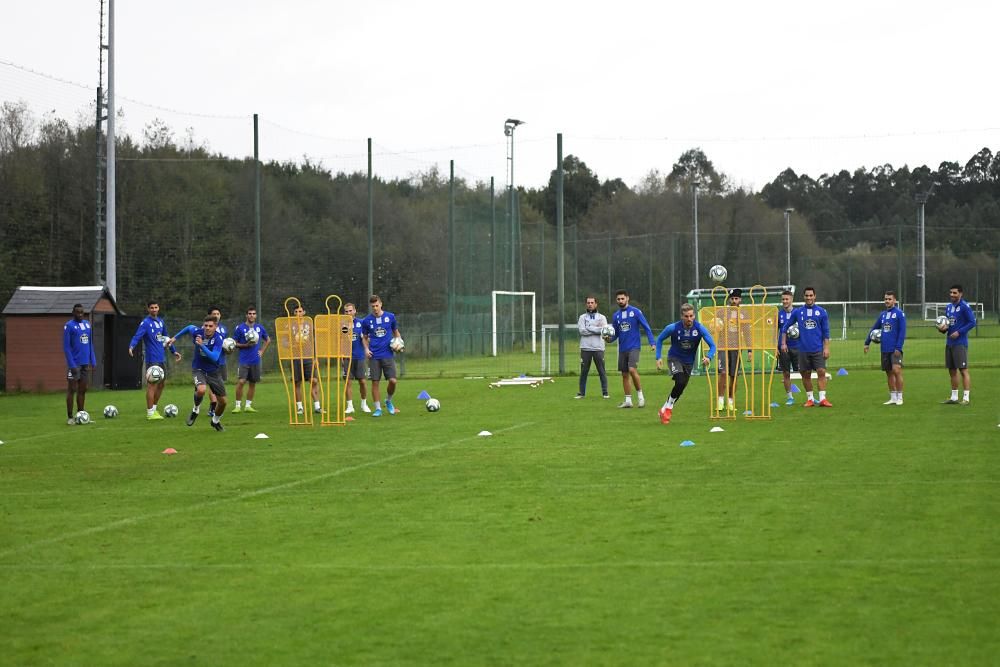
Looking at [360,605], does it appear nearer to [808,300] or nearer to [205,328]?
[205,328]

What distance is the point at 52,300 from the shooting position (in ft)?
108

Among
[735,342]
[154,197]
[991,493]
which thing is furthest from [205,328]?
[154,197]

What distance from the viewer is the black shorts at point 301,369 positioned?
2081cm

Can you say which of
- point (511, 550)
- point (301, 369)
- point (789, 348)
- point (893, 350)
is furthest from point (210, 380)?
point (893, 350)

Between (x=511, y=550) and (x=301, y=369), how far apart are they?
474 inches

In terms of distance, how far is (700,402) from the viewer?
23859 millimetres

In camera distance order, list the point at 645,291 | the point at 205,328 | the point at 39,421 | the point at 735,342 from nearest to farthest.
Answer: the point at 205,328 < the point at 735,342 < the point at 39,421 < the point at 645,291

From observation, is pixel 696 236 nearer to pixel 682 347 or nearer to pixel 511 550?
pixel 682 347

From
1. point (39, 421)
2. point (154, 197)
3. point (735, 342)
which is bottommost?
point (39, 421)

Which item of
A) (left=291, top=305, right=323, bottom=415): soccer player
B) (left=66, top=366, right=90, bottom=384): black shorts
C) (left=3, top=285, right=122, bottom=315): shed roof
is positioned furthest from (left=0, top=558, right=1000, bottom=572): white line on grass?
(left=3, top=285, right=122, bottom=315): shed roof

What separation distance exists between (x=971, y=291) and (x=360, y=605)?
5080 centimetres

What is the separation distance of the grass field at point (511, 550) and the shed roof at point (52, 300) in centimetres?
1557

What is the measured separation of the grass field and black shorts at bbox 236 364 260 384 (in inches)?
240

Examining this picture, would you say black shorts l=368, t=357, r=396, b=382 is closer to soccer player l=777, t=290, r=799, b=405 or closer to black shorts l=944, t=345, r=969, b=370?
soccer player l=777, t=290, r=799, b=405
